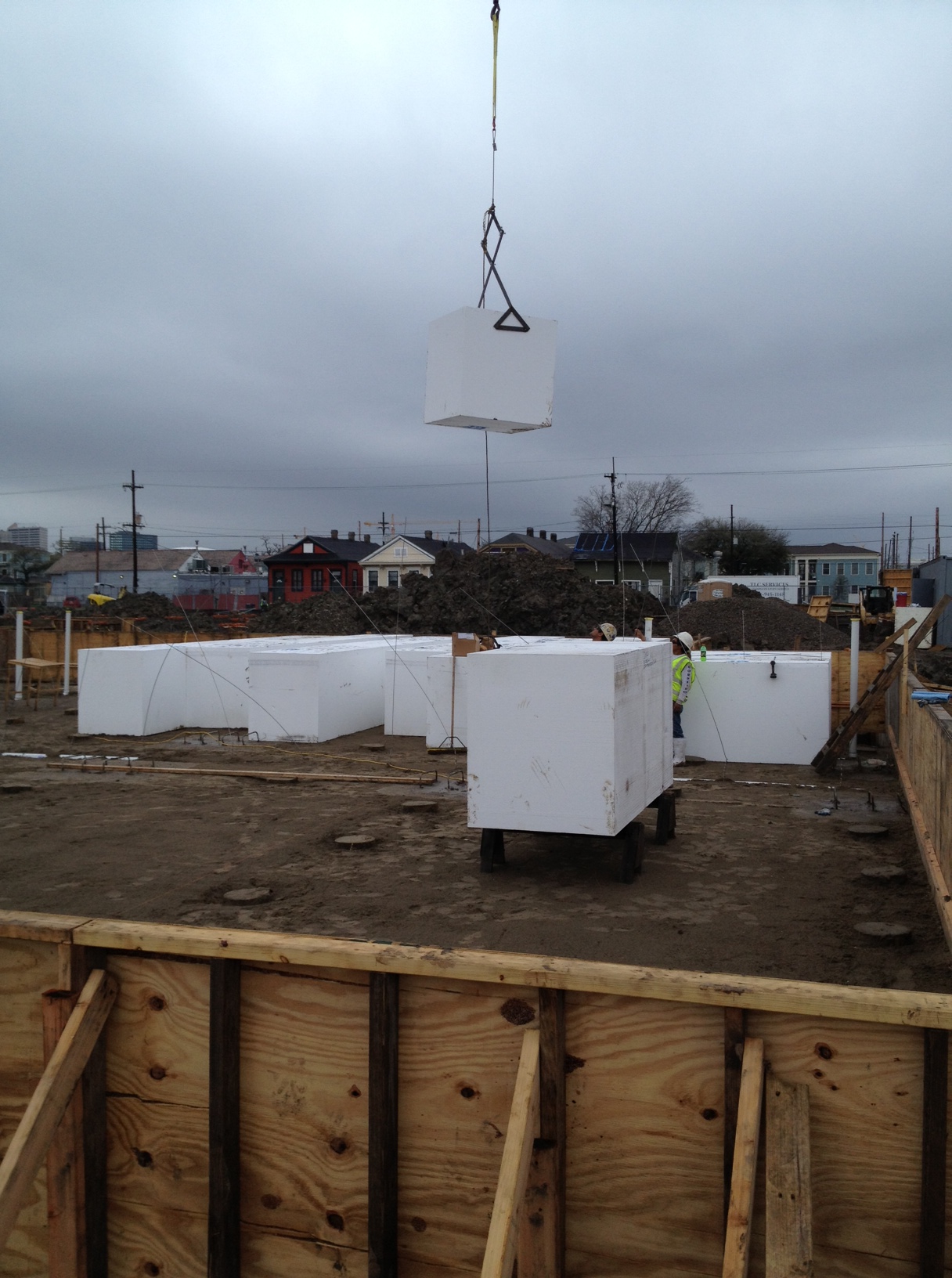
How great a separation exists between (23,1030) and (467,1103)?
146 cm

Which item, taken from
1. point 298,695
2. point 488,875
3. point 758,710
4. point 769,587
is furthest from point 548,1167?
point 769,587

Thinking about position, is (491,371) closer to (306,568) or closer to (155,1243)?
(155,1243)

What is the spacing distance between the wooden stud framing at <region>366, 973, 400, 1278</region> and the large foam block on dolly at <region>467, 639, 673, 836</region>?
480 centimetres

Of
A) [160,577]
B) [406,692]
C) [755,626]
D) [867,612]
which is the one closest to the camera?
[406,692]

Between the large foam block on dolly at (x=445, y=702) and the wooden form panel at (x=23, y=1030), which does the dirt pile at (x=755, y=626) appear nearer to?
the large foam block on dolly at (x=445, y=702)

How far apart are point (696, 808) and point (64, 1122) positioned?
9.65 m

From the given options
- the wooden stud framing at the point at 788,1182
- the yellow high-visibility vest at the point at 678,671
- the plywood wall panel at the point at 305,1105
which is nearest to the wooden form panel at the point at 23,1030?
the plywood wall panel at the point at 305,1105

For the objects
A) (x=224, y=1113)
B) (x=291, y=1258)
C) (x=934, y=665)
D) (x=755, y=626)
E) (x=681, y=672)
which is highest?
(x=755, y=626)

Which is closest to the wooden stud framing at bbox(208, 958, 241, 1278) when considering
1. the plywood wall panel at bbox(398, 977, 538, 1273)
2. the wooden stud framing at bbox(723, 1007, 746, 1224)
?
the plywood wall panel at bbox(398, 977, 538, 1273)

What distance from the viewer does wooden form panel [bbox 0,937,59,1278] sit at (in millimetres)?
3023

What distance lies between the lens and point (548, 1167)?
266 centimetres

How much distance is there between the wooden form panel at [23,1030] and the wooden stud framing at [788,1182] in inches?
85.5

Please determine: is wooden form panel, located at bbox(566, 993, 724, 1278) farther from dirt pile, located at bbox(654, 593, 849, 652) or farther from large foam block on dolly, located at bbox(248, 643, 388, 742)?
dirt pile, located at bbox(654, 593, 849, 652)

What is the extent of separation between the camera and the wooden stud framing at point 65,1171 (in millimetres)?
2941
